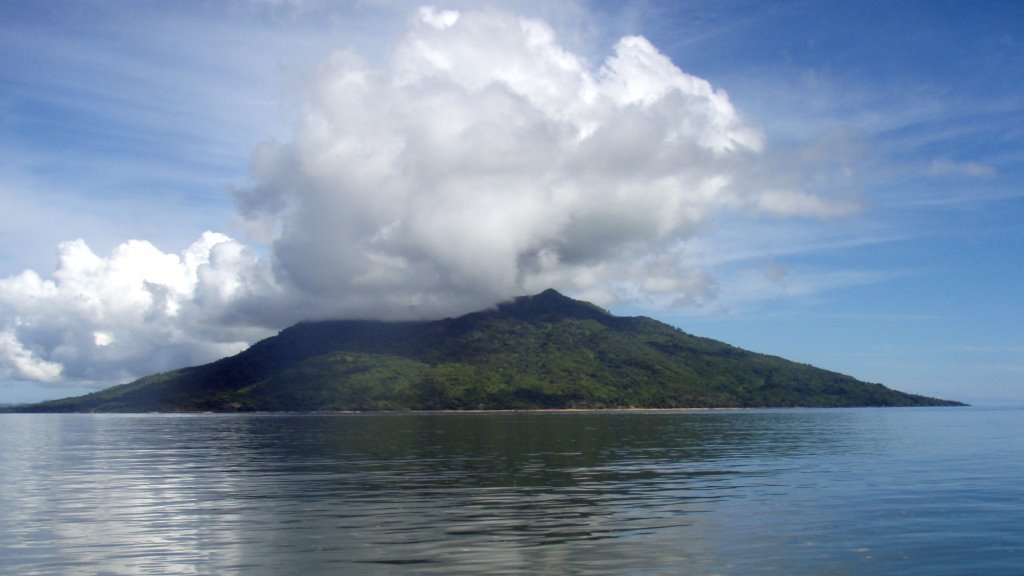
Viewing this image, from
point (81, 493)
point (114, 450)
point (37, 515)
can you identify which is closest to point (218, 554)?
point (37, 515)

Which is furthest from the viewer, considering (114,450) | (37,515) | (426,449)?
(114,450)

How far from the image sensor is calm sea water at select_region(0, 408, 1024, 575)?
3312cm

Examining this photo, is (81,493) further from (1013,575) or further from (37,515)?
(1013,575)

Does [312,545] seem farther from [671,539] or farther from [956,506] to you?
[956,506]

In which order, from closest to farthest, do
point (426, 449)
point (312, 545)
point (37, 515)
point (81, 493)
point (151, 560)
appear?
1. point (151, 560)
2. point (312, 545)
3. point (37, 515)
4. point (81, 493)
5. point (426, 449)

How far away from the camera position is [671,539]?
122 feet

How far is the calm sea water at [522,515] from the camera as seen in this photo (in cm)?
3312

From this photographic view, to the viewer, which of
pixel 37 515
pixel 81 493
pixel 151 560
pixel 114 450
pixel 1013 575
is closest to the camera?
pixel 1013 575

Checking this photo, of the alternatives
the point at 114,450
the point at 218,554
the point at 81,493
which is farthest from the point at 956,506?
the point at 114,450

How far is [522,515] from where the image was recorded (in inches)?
1769

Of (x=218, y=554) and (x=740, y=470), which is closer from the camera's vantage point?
(x=218, y=554)

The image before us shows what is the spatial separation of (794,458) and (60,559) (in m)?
69.7

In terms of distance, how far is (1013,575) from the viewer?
100 ft

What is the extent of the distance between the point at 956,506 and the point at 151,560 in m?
44.8
